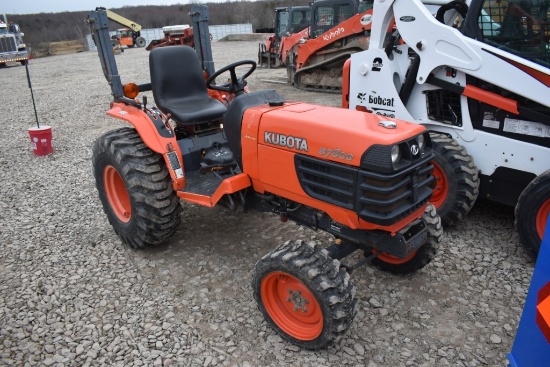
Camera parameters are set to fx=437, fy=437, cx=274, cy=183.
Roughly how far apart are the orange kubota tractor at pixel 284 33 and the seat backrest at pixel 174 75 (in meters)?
9.06

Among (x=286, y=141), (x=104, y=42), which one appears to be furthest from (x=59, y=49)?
(x=286, y=141)

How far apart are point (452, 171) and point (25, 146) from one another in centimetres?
650

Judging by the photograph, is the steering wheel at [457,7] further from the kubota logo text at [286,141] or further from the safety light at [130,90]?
the safety light at [130,90]

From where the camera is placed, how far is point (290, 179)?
2.65m

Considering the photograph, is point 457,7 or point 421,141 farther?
point 457,7

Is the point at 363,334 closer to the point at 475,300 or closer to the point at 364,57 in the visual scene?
the point at 475,300

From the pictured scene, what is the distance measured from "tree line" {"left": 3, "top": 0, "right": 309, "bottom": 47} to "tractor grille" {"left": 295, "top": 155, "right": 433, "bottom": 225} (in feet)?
119

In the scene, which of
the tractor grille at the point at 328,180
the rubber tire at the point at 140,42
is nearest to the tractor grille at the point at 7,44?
the rubber tire at the point at 140,42

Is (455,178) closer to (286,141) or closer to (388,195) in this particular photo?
(388,195)

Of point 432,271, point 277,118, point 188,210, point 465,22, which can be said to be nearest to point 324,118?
point 277,118

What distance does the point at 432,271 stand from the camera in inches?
129

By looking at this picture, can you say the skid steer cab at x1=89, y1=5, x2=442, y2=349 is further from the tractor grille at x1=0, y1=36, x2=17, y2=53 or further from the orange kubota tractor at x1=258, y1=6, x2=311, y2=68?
the tractor grille at x1=0, y1=36, x2=17, y2=53

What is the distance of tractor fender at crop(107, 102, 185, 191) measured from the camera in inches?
129

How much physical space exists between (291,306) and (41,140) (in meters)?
5.33
